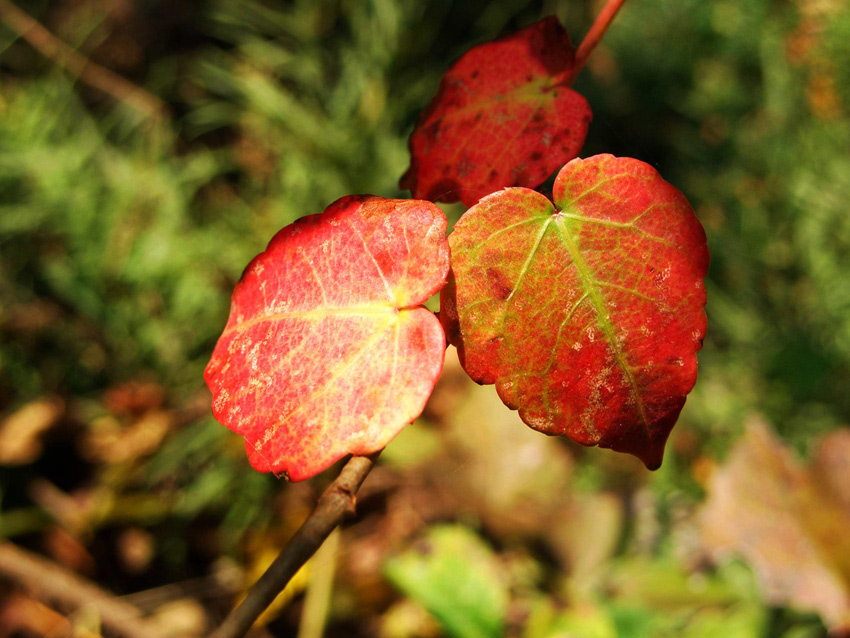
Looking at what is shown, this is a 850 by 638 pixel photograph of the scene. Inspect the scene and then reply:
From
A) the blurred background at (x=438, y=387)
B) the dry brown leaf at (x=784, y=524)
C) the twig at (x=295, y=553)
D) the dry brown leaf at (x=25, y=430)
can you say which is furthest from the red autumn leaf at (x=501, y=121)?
the dry brown leaf at (x=25, y=430)

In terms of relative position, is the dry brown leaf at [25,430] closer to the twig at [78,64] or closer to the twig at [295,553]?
the twig at [78,64]

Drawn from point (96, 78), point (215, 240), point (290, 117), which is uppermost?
point (96, 78)

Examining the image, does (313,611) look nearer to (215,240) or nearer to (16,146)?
(215,240)

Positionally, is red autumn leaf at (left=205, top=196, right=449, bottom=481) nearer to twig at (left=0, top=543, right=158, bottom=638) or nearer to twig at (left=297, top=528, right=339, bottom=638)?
twig at (left=297, top=528, right=339, bottom=638)

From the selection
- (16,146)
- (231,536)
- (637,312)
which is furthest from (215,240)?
(637,312)

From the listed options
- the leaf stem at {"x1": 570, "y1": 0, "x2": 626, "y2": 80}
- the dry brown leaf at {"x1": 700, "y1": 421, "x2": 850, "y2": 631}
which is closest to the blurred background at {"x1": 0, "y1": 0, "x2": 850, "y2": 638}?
the dry brown leaf at {"x1": 700, "y1": 421, "x2": 850, "y2": 631}

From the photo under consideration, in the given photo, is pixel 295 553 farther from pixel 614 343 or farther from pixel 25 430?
pixel 25 430

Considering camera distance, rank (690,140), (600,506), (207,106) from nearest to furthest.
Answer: (600,506) → (690,140) → (207,106)
